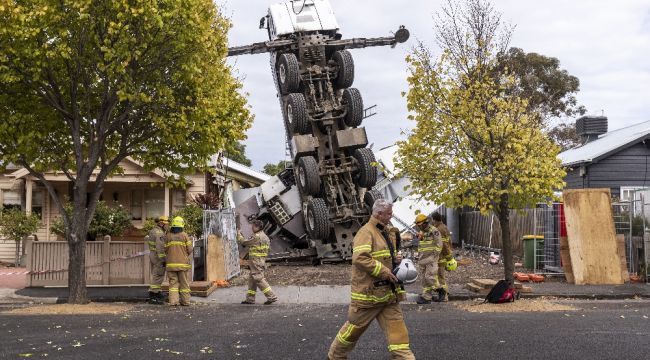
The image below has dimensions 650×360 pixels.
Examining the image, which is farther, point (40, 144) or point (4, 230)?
point (4, 230)

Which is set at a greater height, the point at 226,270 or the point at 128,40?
the point at 128,40

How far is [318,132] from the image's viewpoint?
19.8 meters

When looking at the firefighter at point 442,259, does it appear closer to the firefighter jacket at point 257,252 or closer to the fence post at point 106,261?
the firefighter jacket at point 257,252

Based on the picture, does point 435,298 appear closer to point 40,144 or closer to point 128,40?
point 128,40

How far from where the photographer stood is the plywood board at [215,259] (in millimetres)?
15398

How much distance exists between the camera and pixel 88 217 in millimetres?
13273

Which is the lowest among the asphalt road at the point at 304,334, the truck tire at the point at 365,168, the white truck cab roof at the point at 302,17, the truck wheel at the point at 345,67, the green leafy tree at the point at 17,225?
the asphalt road at the point at 304,334

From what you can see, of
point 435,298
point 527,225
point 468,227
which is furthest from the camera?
point 468,227

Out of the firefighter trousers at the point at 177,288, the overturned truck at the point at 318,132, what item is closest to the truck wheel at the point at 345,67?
the overturned truck at the point at 318,132

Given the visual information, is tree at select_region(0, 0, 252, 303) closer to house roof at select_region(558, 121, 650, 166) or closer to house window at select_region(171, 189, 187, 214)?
house window at select_region(171, 189, 187, 214)

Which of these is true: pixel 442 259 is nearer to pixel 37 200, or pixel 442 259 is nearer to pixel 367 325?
pixel 367 325

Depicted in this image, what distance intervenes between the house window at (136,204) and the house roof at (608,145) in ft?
47.5

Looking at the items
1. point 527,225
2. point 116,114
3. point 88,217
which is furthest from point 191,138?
point 527,225

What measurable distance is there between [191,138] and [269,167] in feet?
172
